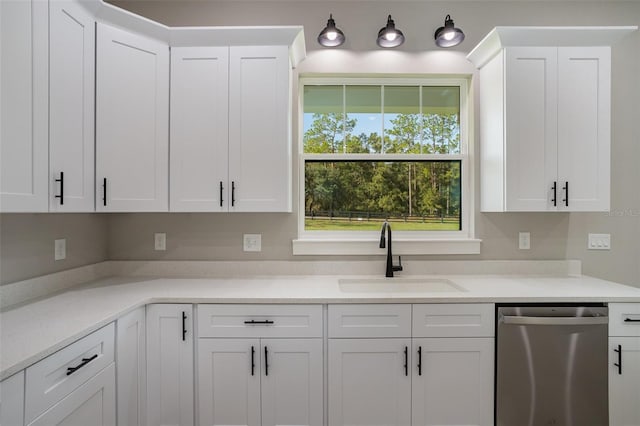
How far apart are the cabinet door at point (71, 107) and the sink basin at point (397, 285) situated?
63.7 inches

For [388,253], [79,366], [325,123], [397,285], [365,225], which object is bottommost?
[79,366]

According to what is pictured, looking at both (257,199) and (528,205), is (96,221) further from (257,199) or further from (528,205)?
(528,205)

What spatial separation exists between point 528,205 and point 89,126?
8.67 feet

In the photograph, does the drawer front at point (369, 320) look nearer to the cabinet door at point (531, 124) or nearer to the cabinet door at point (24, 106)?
the cabinet door at point (531, 124)

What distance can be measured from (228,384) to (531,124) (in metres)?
2.40

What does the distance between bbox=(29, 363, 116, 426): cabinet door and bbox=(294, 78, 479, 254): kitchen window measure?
1.46 meters

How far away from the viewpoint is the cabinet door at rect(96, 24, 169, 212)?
1.83 meters

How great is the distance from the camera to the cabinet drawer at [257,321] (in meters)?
1.78

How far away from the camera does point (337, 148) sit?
8.21ft

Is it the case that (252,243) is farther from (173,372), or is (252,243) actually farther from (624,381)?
(624,381)

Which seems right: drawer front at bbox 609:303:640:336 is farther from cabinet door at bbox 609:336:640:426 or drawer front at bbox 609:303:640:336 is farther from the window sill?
the window sill

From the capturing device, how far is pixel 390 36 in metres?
2.15

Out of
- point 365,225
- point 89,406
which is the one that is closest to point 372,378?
point 365,225

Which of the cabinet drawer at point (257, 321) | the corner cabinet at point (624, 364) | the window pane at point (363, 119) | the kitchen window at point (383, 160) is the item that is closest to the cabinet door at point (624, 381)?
the corner cabinet at point (624, 364)
